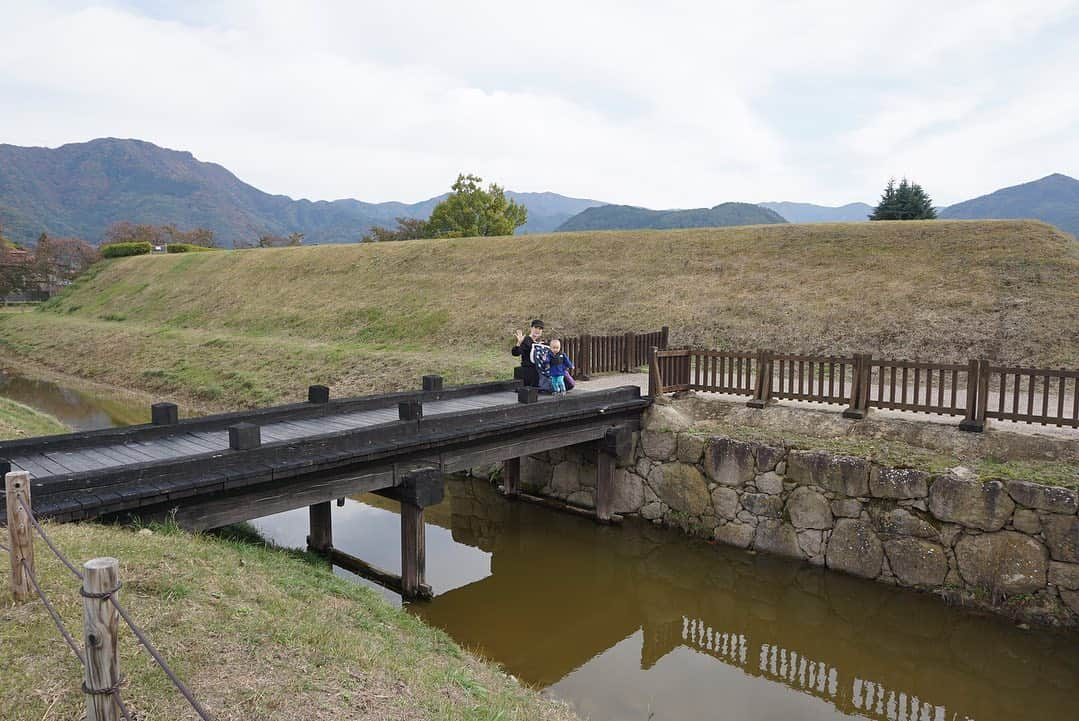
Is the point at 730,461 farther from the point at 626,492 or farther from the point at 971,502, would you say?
the point at 971,502

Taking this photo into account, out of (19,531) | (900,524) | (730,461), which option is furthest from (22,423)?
(900,524)

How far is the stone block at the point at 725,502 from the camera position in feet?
38.6

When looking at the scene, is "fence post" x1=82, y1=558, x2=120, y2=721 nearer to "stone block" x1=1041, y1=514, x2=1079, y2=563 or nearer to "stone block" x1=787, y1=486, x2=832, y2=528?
"stone block" x1=787, y1=486, x2=832, y2=528

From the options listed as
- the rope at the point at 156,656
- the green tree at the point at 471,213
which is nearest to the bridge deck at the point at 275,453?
the rope at the point at 156,656

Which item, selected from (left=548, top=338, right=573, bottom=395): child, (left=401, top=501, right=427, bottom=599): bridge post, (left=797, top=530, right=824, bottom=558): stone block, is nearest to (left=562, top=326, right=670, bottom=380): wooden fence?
(left=548, top=338, right=573, bottom=395): child

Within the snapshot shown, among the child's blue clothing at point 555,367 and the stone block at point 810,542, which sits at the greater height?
the child's blue clothing at point 555,367

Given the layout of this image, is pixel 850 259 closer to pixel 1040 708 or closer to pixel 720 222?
pixel 1040 708

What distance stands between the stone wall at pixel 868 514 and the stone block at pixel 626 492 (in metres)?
0.02

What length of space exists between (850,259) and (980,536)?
19260mm

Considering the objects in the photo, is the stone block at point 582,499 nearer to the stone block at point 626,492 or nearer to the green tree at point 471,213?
the stone block at point 626,492

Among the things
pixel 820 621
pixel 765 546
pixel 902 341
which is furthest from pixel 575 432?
pixel 902 341

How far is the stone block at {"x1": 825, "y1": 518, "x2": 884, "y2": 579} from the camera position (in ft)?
33.7

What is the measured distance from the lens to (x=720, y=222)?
573 feet

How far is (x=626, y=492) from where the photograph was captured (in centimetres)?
1329
